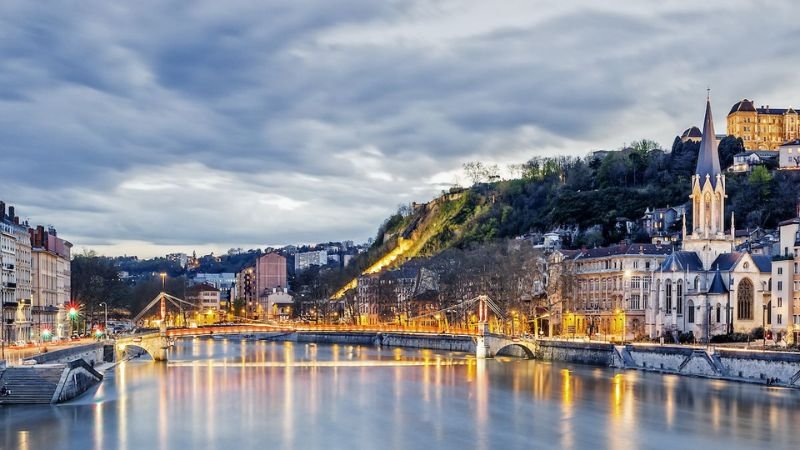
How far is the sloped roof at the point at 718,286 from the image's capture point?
6588 cm

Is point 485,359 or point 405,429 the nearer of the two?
point 405,429

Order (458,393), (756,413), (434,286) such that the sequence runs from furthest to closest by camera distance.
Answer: (434,286) < (458,393) < (756,413)

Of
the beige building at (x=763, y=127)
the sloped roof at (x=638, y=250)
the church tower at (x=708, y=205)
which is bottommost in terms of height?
the sloped roof at (x=638, y=250)

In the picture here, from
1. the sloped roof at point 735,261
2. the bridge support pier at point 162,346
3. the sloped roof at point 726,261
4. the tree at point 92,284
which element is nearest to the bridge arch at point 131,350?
the bridge support pier at point 162,346

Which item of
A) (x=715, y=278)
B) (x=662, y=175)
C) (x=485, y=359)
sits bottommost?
(x=485, y=359)

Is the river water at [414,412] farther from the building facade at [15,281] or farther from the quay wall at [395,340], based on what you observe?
the quay wall at [395,340]

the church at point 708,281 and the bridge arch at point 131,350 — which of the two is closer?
the church at point 708,281

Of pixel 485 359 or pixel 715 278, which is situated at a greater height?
pixel 715 278

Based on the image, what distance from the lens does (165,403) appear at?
46.1 metres

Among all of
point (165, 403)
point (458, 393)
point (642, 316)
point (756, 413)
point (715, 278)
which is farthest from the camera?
point (642, 316)

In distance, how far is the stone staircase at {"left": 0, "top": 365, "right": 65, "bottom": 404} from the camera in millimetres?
41438

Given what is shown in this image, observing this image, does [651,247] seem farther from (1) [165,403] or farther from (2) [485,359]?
(1) [165,403]

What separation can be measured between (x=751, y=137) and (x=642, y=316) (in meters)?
56.0

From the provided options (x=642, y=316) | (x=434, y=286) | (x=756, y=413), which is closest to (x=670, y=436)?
(x=756, y=413)
